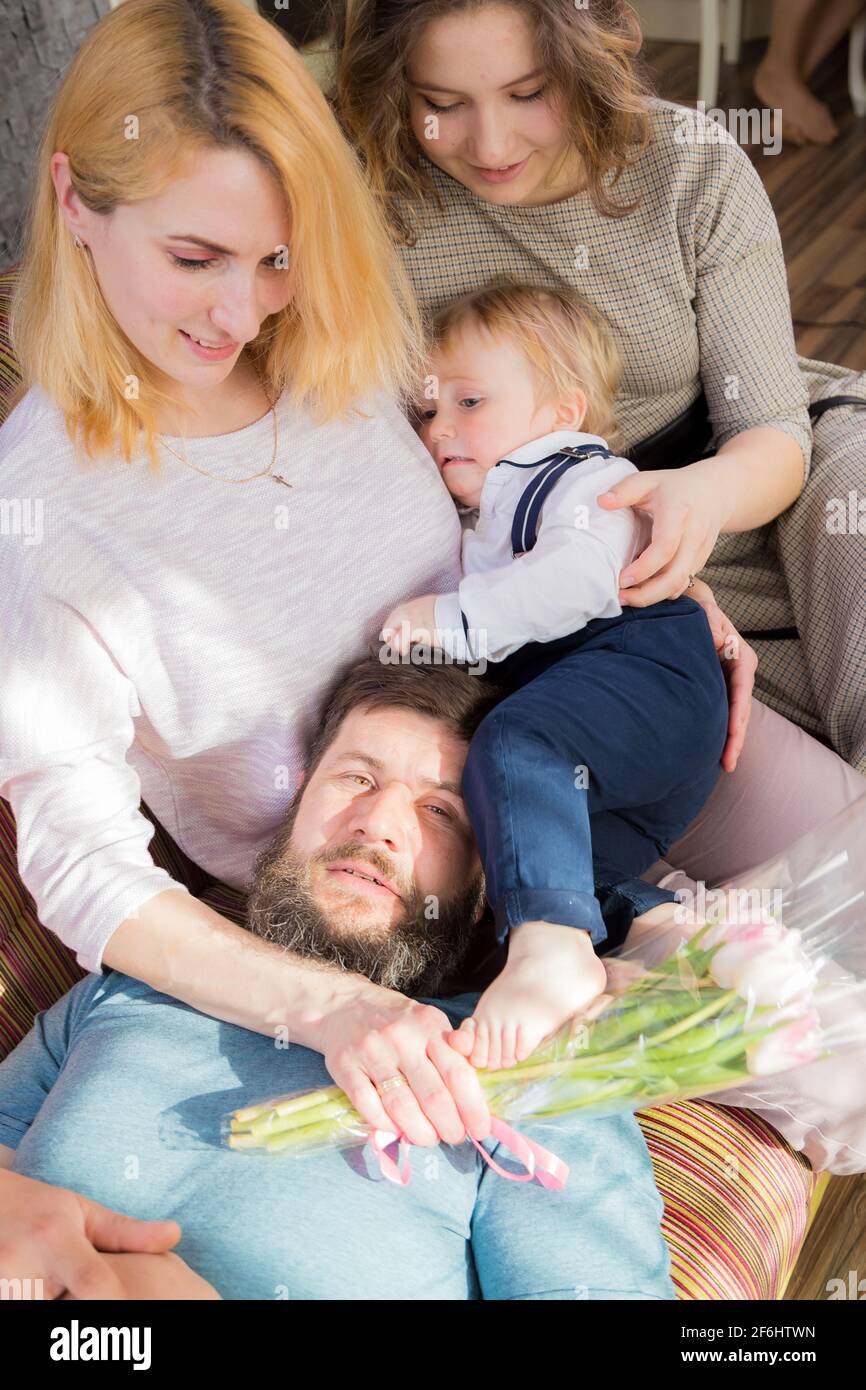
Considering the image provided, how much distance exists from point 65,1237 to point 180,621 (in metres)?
0.65

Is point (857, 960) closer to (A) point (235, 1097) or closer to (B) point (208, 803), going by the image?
(A) point (235, 1097)

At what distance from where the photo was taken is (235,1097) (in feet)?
4.50

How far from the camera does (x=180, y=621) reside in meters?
1.53

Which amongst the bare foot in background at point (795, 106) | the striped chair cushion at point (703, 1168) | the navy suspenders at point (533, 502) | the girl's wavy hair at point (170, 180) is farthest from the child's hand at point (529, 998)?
the bare foot in background at point (795, 106)

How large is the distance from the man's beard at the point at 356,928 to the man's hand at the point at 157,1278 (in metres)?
0.36

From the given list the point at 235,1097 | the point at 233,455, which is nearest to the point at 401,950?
the point at 235,1097

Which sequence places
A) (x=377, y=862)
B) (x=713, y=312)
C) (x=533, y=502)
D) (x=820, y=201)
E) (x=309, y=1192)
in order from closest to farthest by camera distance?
(x=309, y=1192) → (x=377, y=862) → (x=533, y=502) → (x=713, y=312) → (x=820, y=201)

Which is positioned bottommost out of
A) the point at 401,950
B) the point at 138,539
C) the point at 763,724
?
the point at 401,950

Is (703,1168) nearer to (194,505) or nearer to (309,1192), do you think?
(309,1192)

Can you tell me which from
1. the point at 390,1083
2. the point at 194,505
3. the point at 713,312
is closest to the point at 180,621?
the point at 194,505

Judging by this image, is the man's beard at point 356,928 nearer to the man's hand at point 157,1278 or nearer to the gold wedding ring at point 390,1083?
the gold wedding ring at point 390,1083

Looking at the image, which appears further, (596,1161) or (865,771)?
(865,771)

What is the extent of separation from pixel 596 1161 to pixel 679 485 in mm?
801

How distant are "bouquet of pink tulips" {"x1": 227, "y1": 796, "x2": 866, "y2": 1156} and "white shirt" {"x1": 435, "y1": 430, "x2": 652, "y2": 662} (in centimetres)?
40
